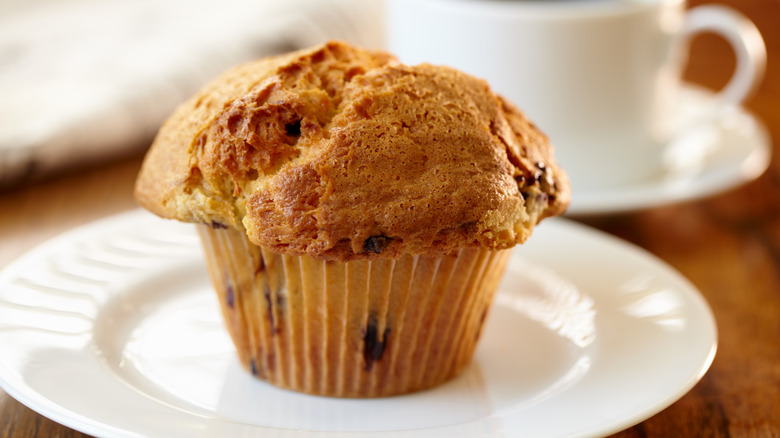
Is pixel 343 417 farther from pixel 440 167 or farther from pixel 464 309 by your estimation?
pixel 440 167

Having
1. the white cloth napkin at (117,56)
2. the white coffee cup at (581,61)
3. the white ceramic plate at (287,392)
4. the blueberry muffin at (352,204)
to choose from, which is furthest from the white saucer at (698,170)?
the white cloth napkin at (117,56)

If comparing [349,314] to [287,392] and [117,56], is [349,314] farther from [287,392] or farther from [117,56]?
[117,56]

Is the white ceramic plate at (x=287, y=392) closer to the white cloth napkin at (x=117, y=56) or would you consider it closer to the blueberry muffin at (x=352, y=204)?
the blueberry muffin at (x=352, y=204)

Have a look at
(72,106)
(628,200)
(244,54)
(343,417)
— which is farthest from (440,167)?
(244,54)

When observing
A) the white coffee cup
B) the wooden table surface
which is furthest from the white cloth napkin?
the white coffee cup

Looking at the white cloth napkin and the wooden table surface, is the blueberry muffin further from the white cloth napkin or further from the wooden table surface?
the white cloth napkin

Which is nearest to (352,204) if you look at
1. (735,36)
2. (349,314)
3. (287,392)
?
(349,314)
